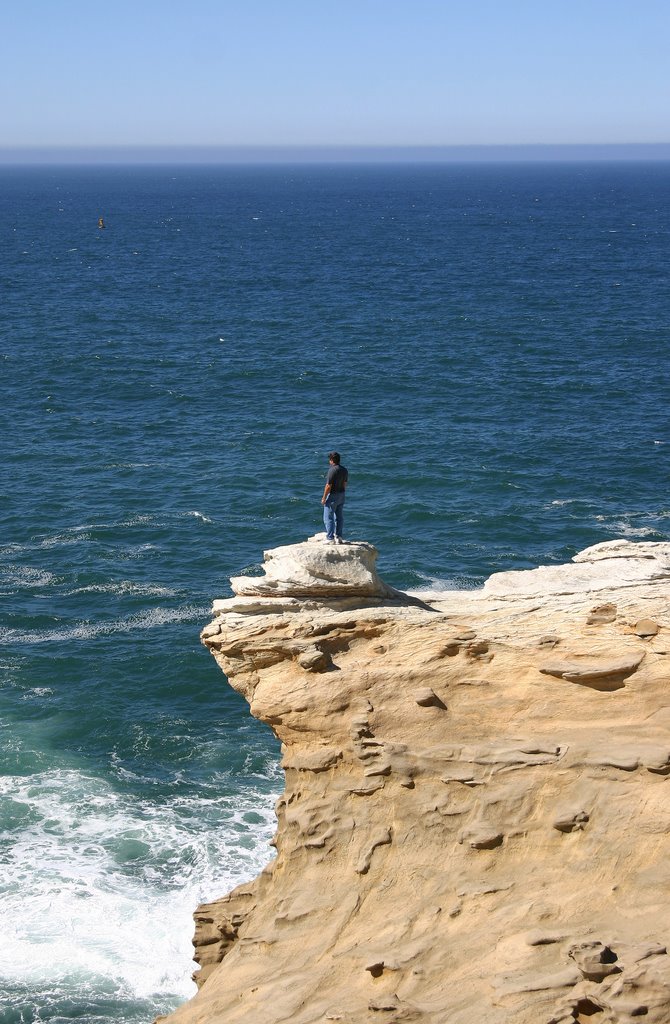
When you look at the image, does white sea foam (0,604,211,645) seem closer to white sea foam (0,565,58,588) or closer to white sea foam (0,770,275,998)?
white sea foam (0,565,58,588)

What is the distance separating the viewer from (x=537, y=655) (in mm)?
22656

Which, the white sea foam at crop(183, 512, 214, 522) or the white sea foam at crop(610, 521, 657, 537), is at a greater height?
the white sea foam at crop(610, 521, 657, 537)

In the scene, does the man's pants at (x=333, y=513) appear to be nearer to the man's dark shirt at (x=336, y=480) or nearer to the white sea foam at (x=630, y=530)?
the man's dark shirt at (x=336, y=480)

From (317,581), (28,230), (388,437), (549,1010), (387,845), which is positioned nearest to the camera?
(549,1010)

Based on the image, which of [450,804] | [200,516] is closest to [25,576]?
[200,516]

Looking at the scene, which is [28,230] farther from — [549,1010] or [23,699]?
[549,1010]

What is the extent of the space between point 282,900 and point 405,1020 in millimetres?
4594

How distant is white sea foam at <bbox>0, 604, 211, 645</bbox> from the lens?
45594 mm

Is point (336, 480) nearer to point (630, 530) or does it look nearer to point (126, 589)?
point (126, 589)

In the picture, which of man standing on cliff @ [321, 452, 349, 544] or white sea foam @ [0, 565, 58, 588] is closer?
man standing on cliff @ [321, 452, 349, 544]

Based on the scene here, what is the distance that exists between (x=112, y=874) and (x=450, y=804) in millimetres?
14144

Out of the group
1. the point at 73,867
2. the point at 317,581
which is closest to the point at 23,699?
the point at 73,867

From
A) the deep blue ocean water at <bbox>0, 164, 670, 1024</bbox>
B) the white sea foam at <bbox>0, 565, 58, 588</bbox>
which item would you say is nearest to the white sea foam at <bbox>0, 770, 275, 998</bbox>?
the deep blue ocean water at <bbox>0, 164, 670, 1024</bbox>

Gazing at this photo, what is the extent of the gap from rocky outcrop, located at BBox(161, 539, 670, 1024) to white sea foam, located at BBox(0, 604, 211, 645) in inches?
861
